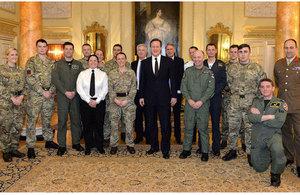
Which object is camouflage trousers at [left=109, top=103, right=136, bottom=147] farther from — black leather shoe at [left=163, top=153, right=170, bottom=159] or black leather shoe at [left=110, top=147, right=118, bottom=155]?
black leather shoe at [left=163, top=153, right=170, bottom=159]

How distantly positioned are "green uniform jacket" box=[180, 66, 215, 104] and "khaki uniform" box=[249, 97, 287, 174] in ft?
2.28

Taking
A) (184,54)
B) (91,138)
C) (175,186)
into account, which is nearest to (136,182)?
(175,186)

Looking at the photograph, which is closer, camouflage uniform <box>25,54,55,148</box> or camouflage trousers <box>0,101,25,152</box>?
camouflage trousers <box>0,101,25,152</box>

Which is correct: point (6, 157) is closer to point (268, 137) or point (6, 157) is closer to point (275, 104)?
point (268, 137)

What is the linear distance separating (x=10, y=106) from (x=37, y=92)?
467mm

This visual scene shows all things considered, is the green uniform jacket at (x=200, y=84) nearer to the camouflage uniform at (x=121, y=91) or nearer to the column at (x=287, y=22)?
the camouflage uniform at (x=121, y=91)

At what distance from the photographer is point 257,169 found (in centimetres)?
355

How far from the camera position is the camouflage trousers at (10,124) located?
3938 millimetres

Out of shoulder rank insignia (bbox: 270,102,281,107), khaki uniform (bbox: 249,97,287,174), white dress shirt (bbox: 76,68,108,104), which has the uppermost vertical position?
white dress shirt (bbox: 76,68,108,104)

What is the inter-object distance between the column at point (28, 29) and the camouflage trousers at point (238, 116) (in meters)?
4.41

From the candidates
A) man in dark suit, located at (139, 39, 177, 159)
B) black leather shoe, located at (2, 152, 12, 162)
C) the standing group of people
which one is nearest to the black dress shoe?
the standing group of people

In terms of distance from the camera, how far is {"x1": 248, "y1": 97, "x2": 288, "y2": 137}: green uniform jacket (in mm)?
3293

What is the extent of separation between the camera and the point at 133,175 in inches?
136

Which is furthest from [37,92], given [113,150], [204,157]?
[204,157]
